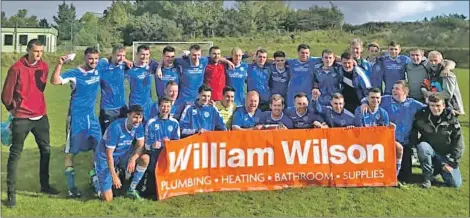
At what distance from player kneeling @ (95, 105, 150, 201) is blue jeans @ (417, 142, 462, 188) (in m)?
3.63

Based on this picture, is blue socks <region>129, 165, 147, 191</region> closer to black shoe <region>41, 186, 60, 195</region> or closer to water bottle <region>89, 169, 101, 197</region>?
water bottle <region>89, 169, 101, 197</region>

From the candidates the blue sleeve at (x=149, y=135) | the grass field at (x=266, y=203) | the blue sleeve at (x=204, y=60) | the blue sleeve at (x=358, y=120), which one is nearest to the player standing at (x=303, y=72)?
the blue sleeve at (x=358, y=120)

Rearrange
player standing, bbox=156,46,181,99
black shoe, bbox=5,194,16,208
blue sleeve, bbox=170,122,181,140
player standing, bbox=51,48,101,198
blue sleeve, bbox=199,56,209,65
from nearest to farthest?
black shoe, bbox=5,194,16,208 < blue sleeve, bbox=170,122,181,140 < player standing, bbox=51,48,101,198 < player standing, bbox=156,46,181,99 < blue sleeve, bbox=199,56,209,65

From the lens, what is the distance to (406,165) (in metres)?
6.43

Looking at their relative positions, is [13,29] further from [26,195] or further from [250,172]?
[250,172]

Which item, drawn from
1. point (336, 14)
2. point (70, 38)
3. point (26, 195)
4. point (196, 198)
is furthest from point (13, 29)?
point (336, 14)

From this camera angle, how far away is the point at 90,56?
5.70 meters

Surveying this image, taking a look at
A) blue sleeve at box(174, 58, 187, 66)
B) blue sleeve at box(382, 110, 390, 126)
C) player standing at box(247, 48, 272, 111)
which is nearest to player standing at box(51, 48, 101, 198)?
blue sleeve at box(174, 58, 187, 66)

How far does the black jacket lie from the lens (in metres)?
6.24

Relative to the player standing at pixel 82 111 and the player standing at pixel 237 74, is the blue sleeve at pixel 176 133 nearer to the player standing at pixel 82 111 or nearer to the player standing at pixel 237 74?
the player standing at pixel 82 111

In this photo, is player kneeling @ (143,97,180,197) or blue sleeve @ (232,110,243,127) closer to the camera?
player kneeling @ (143,97,180,197)

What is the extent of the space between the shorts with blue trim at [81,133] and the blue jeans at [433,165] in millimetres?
4273

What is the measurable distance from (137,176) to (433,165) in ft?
13.2

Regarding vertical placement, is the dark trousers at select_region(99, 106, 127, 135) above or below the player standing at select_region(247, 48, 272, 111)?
below
